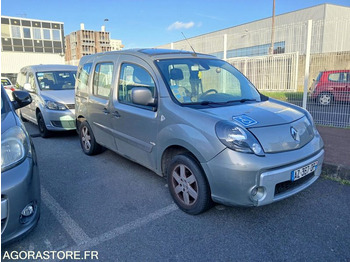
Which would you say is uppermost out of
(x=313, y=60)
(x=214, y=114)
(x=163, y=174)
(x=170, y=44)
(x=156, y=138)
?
(x=170, y=44)

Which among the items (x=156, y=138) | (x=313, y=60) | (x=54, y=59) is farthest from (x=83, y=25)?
(x=156, y=138)

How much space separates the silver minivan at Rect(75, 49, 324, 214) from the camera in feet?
8.33

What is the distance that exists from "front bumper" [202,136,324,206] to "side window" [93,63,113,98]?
2.32 m

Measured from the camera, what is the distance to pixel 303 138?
114 inches

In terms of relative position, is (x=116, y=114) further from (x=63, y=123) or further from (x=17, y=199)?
(x=63, y=123)

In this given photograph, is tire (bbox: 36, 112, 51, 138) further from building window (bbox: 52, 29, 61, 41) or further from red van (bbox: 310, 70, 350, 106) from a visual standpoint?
building window (bbox: 52, 29, 61, 41)

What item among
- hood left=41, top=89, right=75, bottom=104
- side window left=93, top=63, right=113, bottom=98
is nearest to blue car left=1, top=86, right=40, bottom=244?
side window left=93, top=63, right=113, bottom=98

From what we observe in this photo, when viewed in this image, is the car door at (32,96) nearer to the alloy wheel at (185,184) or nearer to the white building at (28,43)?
the alloy wheel at (185,184)

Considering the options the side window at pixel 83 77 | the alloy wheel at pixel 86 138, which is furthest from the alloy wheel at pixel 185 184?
the side window at pixel 83 77

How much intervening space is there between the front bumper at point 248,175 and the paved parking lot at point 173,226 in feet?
1.24

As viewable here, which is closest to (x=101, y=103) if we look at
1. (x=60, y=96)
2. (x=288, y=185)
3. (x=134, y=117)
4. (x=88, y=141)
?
(x=134, y=117)

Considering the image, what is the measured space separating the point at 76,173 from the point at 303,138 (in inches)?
132

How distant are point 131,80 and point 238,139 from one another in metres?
1.93

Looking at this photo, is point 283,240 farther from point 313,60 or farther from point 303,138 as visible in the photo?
point 313,60
